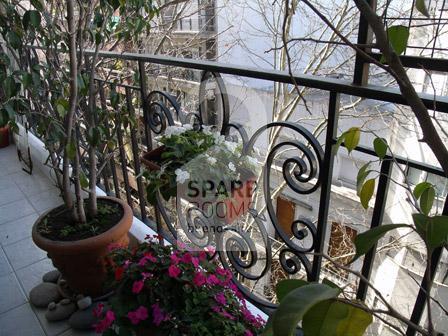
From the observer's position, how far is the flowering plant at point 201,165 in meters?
1.14

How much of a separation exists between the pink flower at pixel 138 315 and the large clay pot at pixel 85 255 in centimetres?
41

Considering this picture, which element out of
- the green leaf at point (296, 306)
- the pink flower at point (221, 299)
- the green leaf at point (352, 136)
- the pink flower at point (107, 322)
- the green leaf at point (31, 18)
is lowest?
the pink flower at point (107, 322)

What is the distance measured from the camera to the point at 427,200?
570mm

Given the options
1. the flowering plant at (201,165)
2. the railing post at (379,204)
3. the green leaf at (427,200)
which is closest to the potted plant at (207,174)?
the flowering plant at (201,165)

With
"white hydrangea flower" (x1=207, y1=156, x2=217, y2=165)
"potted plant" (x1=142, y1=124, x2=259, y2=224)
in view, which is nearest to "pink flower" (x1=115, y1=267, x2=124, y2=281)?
"potted plant" (x1=142, y1=124, x2=259, y2=224)

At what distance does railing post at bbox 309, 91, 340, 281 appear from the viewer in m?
0.86

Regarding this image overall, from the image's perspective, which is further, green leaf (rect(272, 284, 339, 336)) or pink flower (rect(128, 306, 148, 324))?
pink flower (rect(128, 306, 148, 324))

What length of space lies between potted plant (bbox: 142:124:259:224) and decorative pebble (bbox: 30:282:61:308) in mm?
755

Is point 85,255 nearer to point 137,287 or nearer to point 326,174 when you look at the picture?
point 137,287

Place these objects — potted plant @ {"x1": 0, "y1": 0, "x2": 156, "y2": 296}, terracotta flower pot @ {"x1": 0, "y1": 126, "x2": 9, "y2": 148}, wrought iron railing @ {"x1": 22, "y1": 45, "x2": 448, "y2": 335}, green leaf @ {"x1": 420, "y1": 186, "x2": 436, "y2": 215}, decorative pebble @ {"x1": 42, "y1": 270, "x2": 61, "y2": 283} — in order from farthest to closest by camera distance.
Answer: terracotta flower pot @ {"x1": 0, "y1": 126, "x2": 9, "y2": 148} → decorative pebble @ {"x1": 42, "y1": 270, "x2": 61, "y2": 283} → potted plant @ {"x1": 0, "y1": 0, "x2": 156, "y2": 296} → wrought iron railing @ {"x1": 22, "y1": 45, "x2": 448, "y2": 335} → green leaf @ {"x1": 420, "y1": 186, "x2": 436, "y2": 215}

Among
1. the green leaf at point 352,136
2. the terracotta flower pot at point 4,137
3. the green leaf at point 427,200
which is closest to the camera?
the green leaf at point 427,200

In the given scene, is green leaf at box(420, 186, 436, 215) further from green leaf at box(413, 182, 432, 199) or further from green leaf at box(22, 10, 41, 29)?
green leaf at box(22, 10, 41, 29)

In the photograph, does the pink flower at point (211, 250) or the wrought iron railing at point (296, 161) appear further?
the pink flower at point (211, 250)

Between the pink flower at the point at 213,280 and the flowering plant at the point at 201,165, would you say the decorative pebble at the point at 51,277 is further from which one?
the pink flower at the point at 213,280
